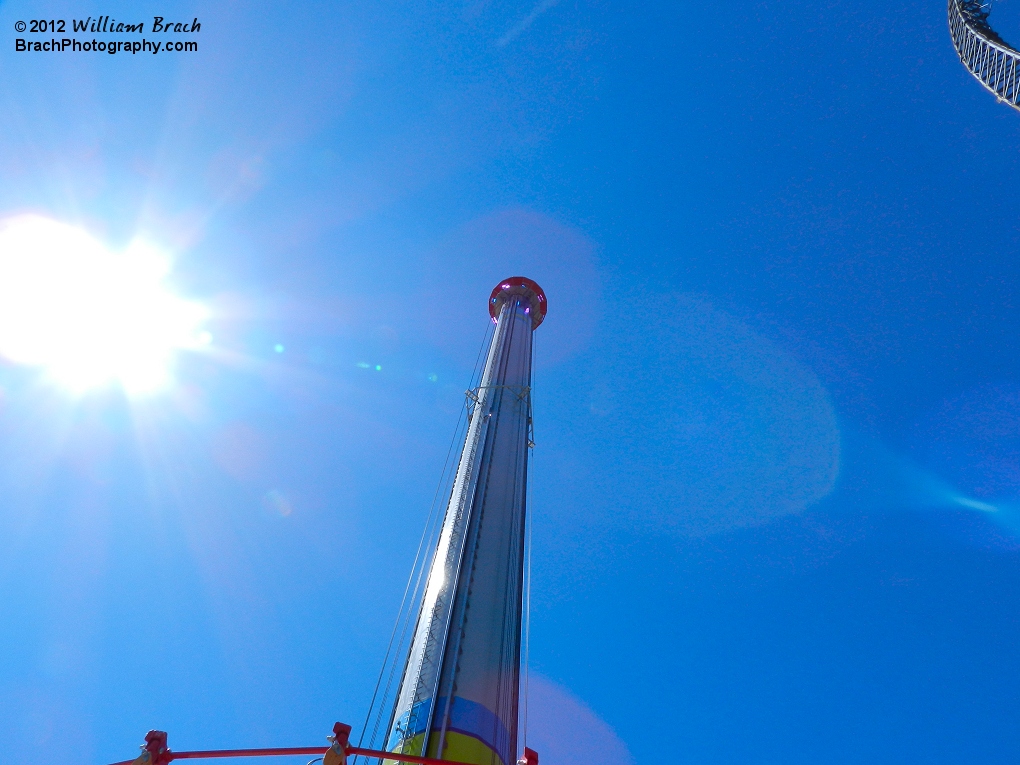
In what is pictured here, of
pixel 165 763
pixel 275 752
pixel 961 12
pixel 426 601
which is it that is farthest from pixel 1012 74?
pixel 165 763

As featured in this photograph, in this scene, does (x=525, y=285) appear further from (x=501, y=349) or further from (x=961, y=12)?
(x=961, y=12)

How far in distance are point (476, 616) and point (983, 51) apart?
63.7 ft

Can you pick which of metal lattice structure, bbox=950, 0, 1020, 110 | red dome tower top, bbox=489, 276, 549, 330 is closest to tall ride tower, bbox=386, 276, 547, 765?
red dome tower top, bbox=489, 276, 549, 330

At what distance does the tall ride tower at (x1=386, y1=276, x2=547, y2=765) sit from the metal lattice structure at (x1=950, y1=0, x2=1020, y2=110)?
15.3 metres

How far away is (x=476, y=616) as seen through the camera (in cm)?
1380

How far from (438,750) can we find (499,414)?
10961 mm

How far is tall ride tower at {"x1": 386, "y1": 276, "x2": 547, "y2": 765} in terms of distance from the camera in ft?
38.9

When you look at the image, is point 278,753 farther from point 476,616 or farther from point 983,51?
point 983,51

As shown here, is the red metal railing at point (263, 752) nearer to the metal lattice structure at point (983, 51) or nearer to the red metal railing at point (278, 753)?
the red metal railing at point (278, 753)

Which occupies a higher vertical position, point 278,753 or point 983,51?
point 983,51

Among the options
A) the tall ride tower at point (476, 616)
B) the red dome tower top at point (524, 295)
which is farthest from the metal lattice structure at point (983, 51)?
the red dome tower top at point (524, 295)

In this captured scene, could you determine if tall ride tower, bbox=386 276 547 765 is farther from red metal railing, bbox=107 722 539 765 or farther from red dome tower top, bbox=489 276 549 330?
red dome tower top, bbox=489 276 549 330

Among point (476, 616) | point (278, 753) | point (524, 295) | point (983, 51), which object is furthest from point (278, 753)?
point (524, 295)

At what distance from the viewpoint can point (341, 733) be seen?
7.45 m
